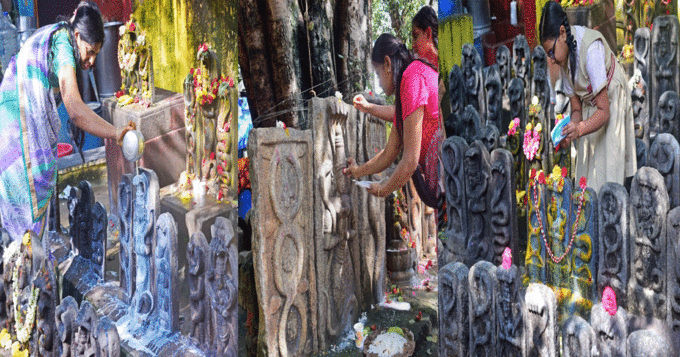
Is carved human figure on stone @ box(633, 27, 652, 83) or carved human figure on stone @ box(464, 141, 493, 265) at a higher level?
carved human figure on stone @ box(633, 27, 652, 83)

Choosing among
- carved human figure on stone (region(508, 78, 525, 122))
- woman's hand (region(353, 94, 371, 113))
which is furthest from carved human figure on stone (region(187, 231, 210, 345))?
carved human figure on stone (region(508, 78, 525, 122))

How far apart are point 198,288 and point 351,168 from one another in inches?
42.3

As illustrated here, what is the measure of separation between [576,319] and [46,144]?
307 centimetres

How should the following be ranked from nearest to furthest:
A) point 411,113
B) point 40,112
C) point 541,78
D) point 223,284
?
point 541,78 → point 411,113 → point 223,284 → point 40,112

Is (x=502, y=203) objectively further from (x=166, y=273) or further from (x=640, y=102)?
(x=166, y=273)

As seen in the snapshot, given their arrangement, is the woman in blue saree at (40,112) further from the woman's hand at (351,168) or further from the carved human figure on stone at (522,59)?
the carved human figure on stone at (522,59)

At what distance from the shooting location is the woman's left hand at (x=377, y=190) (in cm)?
348

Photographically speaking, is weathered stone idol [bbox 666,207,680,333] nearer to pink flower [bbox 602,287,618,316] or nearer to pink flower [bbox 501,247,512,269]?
pink flower [bbox 602,287,618,316]

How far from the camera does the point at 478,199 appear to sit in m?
3.12

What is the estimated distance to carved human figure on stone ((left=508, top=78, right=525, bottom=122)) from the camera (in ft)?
9.99

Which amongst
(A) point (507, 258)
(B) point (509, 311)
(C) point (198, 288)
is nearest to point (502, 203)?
(A) point (507, 258)

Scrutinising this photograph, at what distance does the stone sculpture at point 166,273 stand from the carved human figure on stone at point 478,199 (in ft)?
5.29

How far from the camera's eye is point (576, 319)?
278 cm

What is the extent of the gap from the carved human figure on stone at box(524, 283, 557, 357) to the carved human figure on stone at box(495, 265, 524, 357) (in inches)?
1.5
